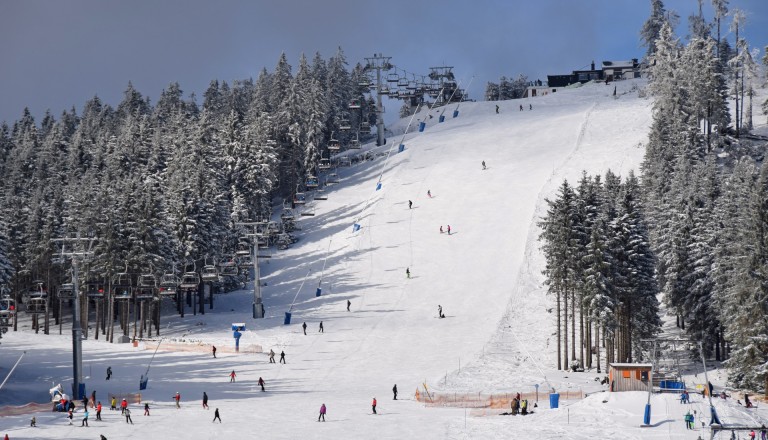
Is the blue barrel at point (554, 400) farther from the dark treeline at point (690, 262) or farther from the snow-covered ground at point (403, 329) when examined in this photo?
the dark treeline at point (690, 262)

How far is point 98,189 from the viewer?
92.7 m

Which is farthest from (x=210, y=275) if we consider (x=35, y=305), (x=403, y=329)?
(x=403, y=329)

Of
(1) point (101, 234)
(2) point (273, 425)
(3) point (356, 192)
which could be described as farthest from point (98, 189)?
(2) point (273, 425)

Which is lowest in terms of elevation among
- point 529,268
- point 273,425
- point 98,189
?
point 273,425

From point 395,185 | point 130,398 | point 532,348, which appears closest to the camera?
point 130,398

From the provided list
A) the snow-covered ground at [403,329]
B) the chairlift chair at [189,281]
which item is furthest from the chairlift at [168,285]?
the snow-covered ground at [403,329]

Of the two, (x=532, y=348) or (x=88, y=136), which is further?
(x=88, y=136)

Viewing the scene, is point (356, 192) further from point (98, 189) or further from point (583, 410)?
point (583, 410)

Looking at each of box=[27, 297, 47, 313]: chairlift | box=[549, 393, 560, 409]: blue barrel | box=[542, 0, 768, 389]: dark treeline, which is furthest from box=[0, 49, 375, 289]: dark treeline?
box=[549, 393, 560, 409]: blue barrel

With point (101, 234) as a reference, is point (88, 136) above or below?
above

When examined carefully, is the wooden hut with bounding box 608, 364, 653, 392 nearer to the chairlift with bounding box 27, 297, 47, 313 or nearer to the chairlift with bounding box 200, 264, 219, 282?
the chairlift with bounding box 200, 264, 219, 282

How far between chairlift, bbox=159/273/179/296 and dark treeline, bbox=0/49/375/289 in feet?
12.6

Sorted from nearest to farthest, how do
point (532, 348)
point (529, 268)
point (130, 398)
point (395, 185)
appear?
point (130, 398) → point (532, 348) → point (529, 268) → point (395, 185)

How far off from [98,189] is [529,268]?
1568 inches
